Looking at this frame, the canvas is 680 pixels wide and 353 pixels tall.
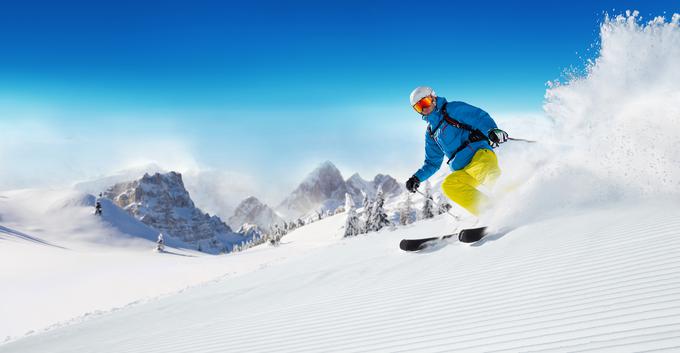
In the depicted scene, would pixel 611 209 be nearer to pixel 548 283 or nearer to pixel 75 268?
pixel 548 283

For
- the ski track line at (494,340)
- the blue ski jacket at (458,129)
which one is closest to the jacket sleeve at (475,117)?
the blue ski jacket at (458,129)

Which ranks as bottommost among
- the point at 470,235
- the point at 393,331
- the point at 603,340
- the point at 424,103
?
the point at 393,331

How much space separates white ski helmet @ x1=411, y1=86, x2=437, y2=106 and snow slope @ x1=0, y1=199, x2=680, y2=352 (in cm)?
312

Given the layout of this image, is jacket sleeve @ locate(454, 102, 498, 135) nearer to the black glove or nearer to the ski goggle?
the ski goggle

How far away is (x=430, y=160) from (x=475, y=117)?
1.61 metres

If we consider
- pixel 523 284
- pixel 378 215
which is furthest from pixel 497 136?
pixel 378 215

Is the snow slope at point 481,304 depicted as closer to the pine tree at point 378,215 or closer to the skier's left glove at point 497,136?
the skier's left glove at point 497,136

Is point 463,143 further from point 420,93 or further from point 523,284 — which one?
point 523,284

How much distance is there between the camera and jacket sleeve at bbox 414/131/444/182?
32.8 feet

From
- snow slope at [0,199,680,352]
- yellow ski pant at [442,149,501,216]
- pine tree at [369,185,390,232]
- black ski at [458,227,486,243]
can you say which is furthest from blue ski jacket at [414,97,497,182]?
pine tree at [369,185,390,232]

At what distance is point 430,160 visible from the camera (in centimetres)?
1011

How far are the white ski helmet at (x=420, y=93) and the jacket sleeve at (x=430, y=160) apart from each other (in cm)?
130

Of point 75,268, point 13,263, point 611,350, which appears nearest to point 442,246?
point 611,350

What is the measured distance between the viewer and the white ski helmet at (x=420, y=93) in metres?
8.91
